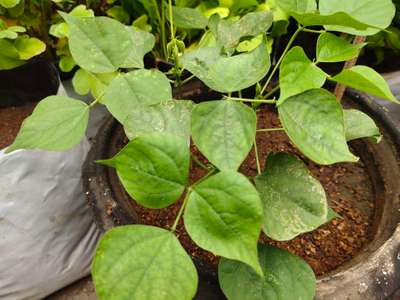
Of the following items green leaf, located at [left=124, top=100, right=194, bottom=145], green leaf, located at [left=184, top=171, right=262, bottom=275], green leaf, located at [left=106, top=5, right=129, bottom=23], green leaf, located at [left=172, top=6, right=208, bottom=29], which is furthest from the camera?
green leaf, located at [left=106, top=5, right=129, bottom=23]

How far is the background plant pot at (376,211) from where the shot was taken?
57 centimetres

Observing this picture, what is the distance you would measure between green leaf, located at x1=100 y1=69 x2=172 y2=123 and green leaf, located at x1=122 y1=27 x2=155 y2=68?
48 mm

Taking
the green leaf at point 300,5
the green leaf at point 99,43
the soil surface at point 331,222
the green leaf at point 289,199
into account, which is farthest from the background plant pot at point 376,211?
the green leaf at point 300,5

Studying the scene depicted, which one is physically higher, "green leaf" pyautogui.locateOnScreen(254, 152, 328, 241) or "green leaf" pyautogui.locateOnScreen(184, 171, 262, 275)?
"green leaf" pyautogui.locateOnScreen(184, 171, 262, 275)

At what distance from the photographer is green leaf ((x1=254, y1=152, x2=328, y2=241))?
495 millimetres

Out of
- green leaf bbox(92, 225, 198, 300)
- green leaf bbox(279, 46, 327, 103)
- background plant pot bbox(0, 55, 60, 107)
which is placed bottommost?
background plant pot bbox(0, 55, 60, 107)

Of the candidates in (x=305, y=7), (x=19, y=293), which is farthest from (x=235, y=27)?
(x=19, y=293)

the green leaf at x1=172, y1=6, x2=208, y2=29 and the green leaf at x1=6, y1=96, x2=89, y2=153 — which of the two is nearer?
the green leaf at x1=6, y1=96, x2=89, y2=153

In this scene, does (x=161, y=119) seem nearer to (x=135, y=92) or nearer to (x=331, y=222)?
(x=135, y=92)

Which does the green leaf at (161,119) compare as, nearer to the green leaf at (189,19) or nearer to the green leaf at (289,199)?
the green leaf at (289,199)

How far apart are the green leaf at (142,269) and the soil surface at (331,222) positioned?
0.21 meters

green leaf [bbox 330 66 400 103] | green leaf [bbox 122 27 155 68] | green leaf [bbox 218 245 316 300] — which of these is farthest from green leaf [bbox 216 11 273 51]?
green leaf [bbox 218 245 316 300]

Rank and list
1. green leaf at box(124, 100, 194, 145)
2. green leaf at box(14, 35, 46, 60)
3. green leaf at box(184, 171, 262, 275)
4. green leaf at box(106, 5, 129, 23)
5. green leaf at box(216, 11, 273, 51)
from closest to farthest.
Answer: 1. green leaf at box(184, 171, 262, 275)
2. green leaf at box(124, 100, 194, 145)
3. green leaf at box(216, 11, 273, 51)
4. green leaf at box(14, 35, 46, 60)
5. green leaf at box(106, 5, 129, 23)

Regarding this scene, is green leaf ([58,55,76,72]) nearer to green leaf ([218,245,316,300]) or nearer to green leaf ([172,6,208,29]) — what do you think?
green leaf ([172,6,208,29])
